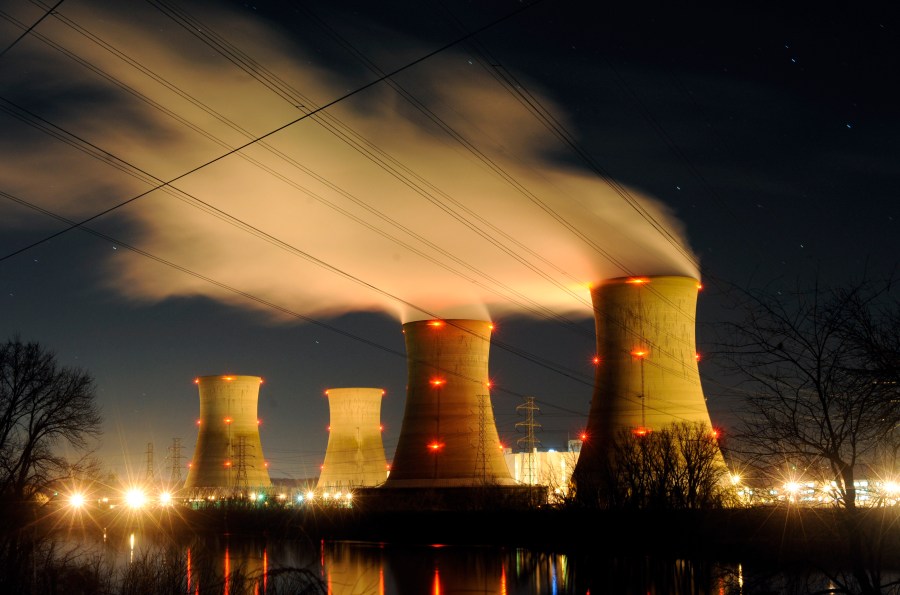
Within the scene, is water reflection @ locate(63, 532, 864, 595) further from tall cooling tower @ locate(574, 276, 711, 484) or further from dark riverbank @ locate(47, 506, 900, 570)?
tall cooling tower @ locate(574, 276, 711, 484)

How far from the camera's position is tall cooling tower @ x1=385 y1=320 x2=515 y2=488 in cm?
2619

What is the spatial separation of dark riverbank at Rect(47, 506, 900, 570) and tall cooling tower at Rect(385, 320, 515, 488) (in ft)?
6.85

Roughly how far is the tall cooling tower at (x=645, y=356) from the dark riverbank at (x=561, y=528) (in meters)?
1.82

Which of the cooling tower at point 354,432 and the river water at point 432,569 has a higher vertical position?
the cooling tower at point 354,432

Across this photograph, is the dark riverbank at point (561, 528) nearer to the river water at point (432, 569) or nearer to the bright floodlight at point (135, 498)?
the river water at point (432, 569)

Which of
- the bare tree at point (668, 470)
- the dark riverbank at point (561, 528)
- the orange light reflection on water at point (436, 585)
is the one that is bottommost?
the orange light reflection on water at point (436, 585)

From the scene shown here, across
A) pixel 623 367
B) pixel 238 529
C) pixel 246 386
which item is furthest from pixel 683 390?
pixel 246 386

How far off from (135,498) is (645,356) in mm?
27765

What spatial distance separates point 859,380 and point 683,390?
16.1 m

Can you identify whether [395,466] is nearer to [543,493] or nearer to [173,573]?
[543,493]

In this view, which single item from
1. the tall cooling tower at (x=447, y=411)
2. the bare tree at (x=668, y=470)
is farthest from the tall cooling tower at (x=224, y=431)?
the bare tree at (x=668, y=470)

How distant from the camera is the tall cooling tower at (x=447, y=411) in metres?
26.2

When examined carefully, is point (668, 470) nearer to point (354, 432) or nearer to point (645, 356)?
point (645, 356)

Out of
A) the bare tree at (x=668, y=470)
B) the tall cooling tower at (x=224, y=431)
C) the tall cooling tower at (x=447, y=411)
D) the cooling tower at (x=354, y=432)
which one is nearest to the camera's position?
the bare tree at (x=668, y=470)
